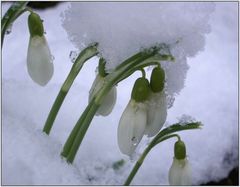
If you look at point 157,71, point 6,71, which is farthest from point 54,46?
point 157,71

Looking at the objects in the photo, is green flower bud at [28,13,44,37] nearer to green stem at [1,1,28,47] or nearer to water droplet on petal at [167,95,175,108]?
green stem at [1,1,28,47]

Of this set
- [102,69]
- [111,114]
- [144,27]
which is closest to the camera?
[144,27]

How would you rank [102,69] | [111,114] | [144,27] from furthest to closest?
1. [111,114]
2. [102,69]
3. [144,27]

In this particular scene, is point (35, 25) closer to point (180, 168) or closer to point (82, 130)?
point (82, 130)

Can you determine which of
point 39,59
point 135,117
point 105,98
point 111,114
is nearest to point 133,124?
point 135,117

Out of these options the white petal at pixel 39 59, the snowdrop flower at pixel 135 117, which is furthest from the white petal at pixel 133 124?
the white petal at pixel 39 59

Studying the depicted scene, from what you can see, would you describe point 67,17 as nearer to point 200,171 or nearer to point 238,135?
point 200,171

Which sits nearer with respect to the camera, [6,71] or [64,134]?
[64,134]

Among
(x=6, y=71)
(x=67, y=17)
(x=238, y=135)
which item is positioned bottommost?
(x=238, y=135)
